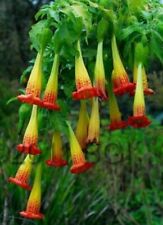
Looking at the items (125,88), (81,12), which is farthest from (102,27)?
(125,88)

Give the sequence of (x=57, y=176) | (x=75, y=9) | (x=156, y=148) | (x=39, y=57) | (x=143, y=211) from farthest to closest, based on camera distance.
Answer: (x=156, y=148), (x=143, y=211), (x=57, y=176), (x=39, y=57), (x=75, y=9)

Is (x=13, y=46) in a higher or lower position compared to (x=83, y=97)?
higher

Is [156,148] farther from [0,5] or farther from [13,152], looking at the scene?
[0,5]

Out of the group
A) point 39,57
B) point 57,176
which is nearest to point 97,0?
point 39,57

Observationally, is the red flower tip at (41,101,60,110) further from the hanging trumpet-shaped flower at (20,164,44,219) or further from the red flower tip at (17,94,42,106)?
the hanging trumpet-shaped flower at (20,164,44,219)

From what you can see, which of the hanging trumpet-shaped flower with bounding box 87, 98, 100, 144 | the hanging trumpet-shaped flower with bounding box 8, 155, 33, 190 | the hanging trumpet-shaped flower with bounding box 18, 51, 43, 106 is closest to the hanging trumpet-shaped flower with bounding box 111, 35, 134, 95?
the hanging trumpet-shaped flower with bounding box 87, 98, 100, 144

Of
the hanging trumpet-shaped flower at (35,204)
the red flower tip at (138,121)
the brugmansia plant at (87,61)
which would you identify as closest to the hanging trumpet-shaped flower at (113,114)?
the brugmansia plant at (87,61)
